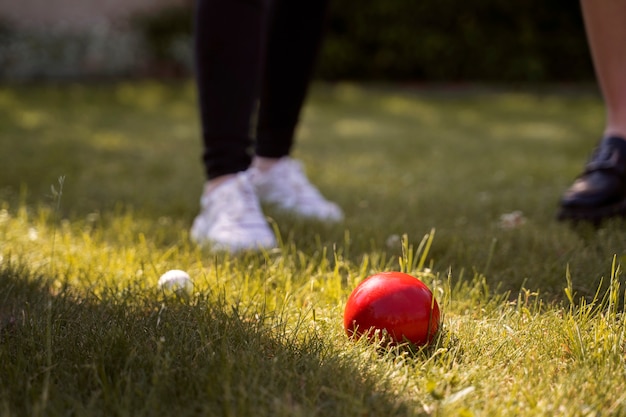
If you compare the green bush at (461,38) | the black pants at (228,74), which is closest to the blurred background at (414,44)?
the green bush at (461,38)

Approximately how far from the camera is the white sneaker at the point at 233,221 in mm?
2072

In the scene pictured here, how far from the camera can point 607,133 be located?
8.16 ft

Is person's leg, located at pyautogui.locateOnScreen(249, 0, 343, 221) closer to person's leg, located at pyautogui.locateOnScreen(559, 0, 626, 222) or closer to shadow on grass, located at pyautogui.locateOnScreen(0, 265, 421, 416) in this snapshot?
person's leg, located at pyautogui.locateOnScreen(559, 0, 626, 222)

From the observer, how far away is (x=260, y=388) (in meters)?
1.14

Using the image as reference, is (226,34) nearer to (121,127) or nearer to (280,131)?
(280,131)

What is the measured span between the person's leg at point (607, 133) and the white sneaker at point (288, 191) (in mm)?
846

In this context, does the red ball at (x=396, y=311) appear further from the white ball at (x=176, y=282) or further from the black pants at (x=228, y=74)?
the black pants at (x=228, y=74)

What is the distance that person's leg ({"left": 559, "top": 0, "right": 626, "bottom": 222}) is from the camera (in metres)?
2.30

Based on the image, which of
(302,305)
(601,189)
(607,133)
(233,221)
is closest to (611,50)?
(607,133)

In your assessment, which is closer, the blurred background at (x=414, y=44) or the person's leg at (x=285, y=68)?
the person's leg at (x=285, y=68)

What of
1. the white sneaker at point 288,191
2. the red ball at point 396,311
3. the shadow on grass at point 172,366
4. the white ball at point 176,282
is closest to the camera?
the shadow on grass at point 172,366

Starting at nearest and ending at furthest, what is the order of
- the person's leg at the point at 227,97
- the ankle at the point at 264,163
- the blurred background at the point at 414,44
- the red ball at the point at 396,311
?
the red ball at the point at 396,311 → the person's leg at the point at 227,97 → the ankle at the point at 264,163 → the blurred background at the point at 414,44

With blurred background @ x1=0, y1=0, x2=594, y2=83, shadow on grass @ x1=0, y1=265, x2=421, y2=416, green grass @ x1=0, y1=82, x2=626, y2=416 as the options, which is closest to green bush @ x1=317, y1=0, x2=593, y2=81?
blurred background @ x1=0, y1=0, x2=594, y2=83

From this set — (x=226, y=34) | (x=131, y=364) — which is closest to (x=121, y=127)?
(x=226, y=34)
